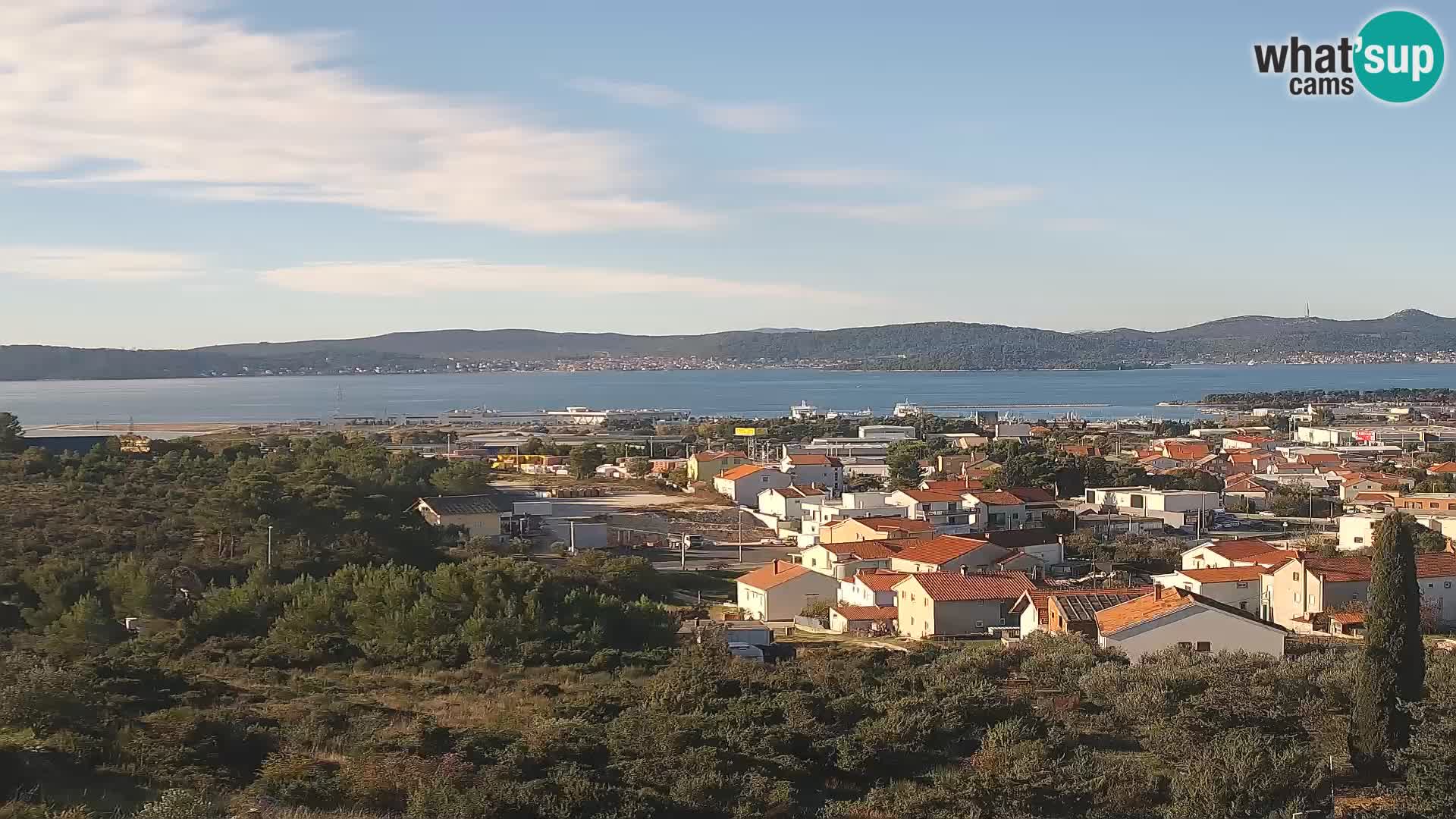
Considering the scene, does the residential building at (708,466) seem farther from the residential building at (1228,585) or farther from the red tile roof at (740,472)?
the residential building at (1228,585)

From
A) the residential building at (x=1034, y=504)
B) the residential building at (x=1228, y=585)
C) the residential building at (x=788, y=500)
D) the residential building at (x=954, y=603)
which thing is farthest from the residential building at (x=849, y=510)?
the residential building at (x=1228, y=585)

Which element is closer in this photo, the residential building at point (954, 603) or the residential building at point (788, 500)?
the residential building at point (954, 603)

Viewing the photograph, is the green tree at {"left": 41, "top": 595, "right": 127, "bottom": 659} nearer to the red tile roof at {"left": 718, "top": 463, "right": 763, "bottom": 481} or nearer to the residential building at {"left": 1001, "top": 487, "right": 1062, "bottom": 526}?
the residential building at {"left": 1001, "top": 487, "right": 1062, "bottom": 526}

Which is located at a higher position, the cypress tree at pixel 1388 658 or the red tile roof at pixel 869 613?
the cypress tree at pixel 1388 658

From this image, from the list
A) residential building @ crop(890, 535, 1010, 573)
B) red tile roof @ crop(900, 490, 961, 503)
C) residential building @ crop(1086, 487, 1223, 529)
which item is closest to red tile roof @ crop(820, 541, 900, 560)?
residential building @ crop(890, 535, 1010, 573)

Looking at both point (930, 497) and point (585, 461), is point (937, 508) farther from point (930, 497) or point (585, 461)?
point (585, 461)

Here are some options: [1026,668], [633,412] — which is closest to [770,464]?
[1026,668]
